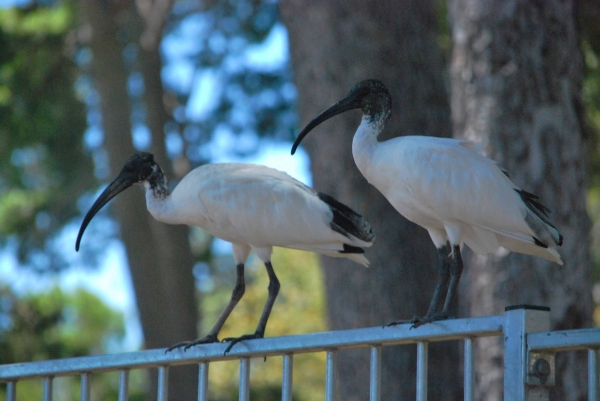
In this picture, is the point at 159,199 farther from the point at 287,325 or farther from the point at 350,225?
the point at 287,325

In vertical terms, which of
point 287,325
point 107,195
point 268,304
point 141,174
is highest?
point 287,325

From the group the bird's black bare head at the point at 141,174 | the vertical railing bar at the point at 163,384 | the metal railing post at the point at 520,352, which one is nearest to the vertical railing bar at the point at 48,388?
the vertical railing bar at the point at 163,384

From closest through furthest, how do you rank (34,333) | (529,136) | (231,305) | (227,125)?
1. (231,305)
2. (529,136)
3. (227,125)
4. (34,333)

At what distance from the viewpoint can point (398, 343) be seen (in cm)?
277

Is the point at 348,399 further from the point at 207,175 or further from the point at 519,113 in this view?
the point at 207,175

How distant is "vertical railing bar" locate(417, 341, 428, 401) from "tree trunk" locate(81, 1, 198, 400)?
6.67 m

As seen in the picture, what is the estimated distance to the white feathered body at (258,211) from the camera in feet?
13.5

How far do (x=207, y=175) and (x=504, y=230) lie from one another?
4.56 feet

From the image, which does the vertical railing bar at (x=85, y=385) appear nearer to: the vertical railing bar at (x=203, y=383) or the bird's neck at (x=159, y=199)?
the vertical railing bar at (x=203, y=383)

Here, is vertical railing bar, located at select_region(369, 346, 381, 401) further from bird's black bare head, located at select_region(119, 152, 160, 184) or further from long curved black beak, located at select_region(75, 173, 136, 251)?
bird's black bare head, located at select_region(119, 152, 160, 184)

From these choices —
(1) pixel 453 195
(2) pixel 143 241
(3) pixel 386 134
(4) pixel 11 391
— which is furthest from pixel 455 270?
(2) pixel 143 241

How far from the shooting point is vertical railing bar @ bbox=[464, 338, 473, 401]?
257 cm

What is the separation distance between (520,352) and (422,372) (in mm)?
350

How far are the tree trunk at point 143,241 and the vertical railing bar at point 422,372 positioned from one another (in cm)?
667
